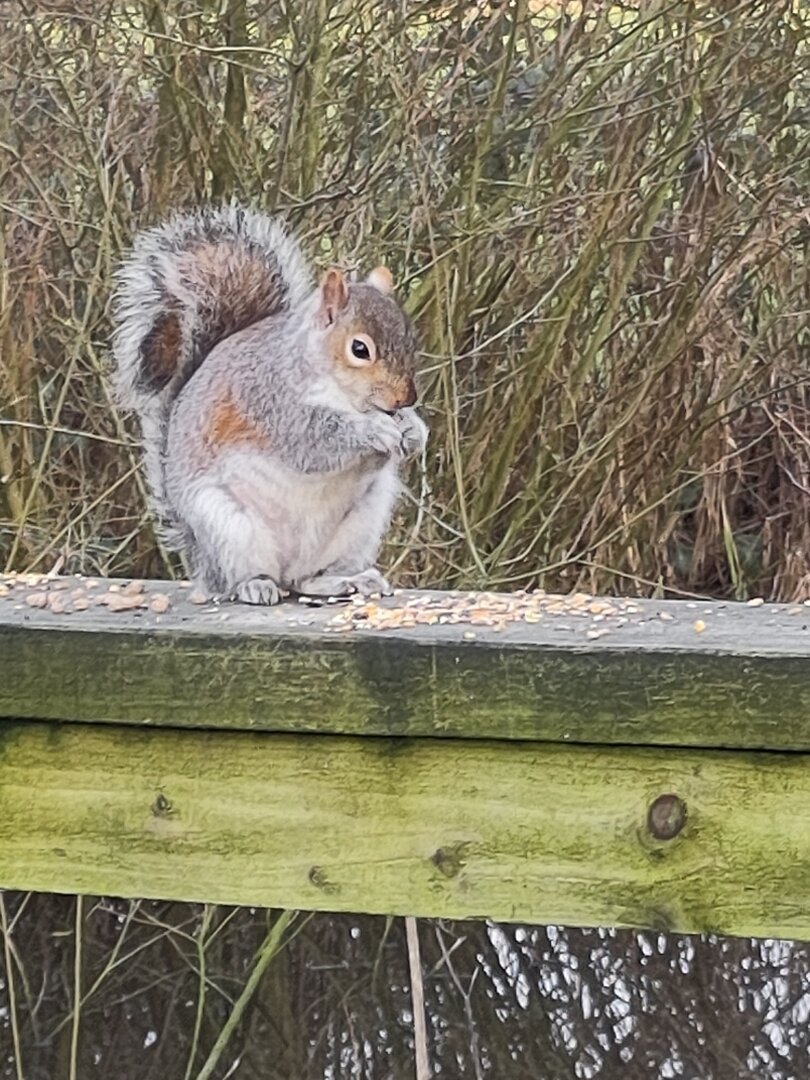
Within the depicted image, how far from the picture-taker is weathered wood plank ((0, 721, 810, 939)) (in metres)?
0.87

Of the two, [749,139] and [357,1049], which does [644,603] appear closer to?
[749,139]

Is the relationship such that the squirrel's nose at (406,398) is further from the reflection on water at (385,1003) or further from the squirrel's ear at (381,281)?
the reflection on water at (385,1003)

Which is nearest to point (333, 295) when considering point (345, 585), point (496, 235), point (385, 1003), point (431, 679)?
point (345, 585)

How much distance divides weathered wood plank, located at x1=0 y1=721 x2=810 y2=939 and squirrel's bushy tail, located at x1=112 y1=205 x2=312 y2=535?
521mm

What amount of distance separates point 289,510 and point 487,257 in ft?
4.26

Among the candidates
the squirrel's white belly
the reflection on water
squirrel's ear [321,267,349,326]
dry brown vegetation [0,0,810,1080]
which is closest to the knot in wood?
the squirrel's white belly

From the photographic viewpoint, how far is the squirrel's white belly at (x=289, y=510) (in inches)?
51.6

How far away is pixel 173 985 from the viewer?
2.79 m

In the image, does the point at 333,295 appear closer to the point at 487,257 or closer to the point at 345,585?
the point at 345,585

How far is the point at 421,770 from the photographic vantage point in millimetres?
901

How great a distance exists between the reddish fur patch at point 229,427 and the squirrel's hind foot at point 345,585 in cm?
13

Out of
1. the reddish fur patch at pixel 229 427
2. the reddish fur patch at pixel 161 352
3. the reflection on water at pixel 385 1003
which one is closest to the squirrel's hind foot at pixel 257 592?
the reddish fur patch at pixel 229 427

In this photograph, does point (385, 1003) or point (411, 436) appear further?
point (385, 1003)

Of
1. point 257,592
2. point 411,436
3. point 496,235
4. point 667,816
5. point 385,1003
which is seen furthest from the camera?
point 385,1003
